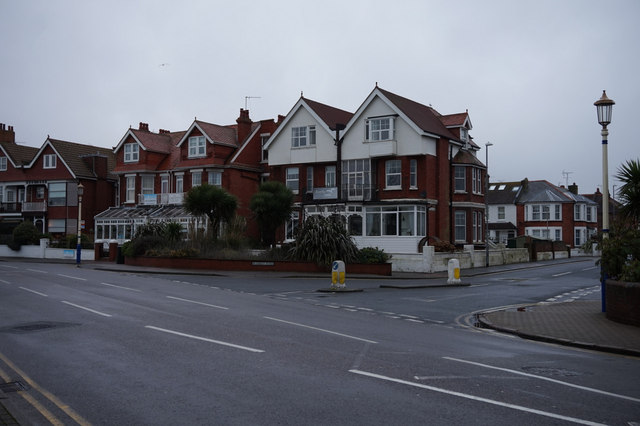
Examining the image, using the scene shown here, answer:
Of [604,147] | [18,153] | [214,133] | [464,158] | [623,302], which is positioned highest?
[214,133]

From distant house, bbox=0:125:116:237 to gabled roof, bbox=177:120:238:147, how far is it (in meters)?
12.1

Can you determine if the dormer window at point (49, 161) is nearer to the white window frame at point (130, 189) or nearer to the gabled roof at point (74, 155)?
the gabled roof at point (74, 155)

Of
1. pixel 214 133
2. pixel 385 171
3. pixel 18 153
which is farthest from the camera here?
pixel 18 153

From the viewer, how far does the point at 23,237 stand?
152 ft

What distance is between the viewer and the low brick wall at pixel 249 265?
1166 inches

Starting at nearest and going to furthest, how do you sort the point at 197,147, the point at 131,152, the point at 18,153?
the point at 197,147 < the point at 131,152 < the point at 18,153

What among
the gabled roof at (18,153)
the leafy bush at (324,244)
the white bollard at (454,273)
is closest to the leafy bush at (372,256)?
the leafy bush at (324,244)

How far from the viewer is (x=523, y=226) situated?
66.3 m

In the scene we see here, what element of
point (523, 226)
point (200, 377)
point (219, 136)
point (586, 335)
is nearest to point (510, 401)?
point (200, 377)

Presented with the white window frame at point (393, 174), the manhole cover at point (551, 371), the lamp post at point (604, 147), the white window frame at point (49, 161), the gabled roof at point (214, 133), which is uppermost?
the gabled roof at point (214, 133)

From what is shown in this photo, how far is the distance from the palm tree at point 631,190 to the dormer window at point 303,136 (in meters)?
29.4

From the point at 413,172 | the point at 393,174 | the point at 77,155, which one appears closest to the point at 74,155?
the point at 77,155

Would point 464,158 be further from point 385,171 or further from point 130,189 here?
point 130,189

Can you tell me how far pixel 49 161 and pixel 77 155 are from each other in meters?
2.53
